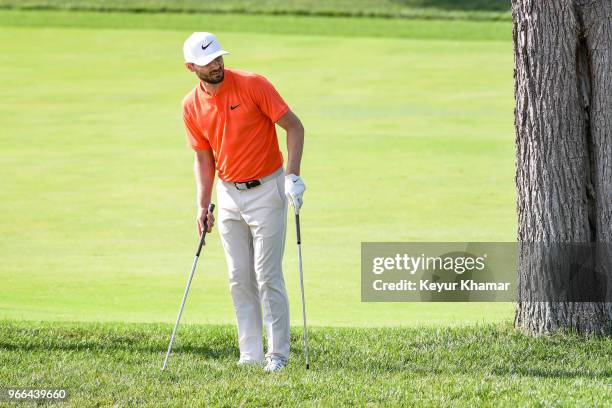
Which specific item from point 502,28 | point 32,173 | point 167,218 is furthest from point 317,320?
point 502,28

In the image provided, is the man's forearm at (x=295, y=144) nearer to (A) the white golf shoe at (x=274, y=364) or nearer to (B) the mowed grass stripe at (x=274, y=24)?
(A) the white golf shoe at (x=274, y=364)

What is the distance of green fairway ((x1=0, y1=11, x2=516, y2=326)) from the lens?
37.5 ft

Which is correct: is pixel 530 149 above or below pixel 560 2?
below

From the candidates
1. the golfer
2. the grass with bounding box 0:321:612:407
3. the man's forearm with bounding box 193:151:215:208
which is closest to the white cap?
the golfer

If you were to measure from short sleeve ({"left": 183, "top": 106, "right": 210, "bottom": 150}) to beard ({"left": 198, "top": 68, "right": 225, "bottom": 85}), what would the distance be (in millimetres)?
369

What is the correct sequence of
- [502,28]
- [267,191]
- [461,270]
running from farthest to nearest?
1. [502,28]
2. [461,270]
3. [267,191]

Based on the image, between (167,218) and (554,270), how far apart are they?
6612 mm

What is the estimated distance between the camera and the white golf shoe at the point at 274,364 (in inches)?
310

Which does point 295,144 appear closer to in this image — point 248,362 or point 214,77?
point 214,77

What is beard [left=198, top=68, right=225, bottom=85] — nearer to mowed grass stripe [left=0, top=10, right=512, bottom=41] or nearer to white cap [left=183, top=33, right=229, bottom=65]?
white cap [left=183, top=33, right=229, bottom=65]

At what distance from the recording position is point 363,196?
1566 cm

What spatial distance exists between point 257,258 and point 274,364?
2.15 feet

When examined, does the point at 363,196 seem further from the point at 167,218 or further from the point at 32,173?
the point at 32,173

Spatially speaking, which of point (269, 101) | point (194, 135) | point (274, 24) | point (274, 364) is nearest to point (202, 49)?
point (269, 101)
